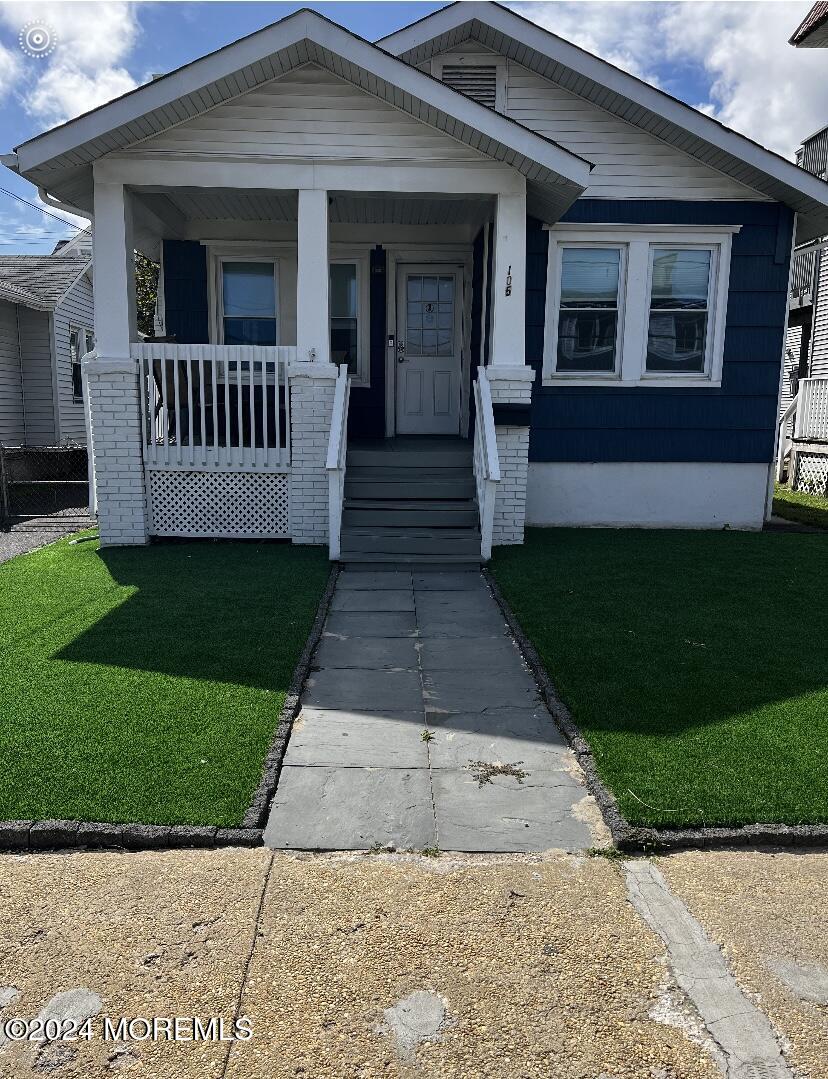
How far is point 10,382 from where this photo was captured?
1647 centimetres

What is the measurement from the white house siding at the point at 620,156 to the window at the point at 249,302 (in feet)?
13.0

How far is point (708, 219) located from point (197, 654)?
8.04 m

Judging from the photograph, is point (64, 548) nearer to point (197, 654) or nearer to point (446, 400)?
point (197, 654)

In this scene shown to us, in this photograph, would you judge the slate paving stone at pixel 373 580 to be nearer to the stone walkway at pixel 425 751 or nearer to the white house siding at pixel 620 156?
the stone walkway at pixel 425 751

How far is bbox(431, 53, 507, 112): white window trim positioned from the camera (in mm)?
9383

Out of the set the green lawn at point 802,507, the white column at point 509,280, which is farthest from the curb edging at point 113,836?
the green lawn at point 802,507

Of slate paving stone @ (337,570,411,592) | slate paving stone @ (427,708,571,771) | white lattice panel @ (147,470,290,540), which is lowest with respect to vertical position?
slate paving stone @ (427,708,571,771)

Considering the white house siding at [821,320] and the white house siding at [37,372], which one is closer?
the white house siding at [821,320]

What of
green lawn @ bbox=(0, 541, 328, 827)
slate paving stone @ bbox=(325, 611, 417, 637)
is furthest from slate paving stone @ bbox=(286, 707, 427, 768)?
slate paving stone @ bbox=(325, 611, 417, 637)

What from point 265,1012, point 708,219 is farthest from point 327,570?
point 708,219

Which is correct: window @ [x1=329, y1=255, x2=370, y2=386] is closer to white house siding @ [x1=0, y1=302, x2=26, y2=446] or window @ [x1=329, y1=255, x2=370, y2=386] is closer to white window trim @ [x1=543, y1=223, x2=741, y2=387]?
white window trim @ [x1=543, y1=223, x2=741, y2=387]

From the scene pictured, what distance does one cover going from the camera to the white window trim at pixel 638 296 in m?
9.34

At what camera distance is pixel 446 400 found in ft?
36.0

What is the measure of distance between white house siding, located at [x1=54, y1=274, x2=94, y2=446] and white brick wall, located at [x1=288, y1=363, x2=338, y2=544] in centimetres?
1107
